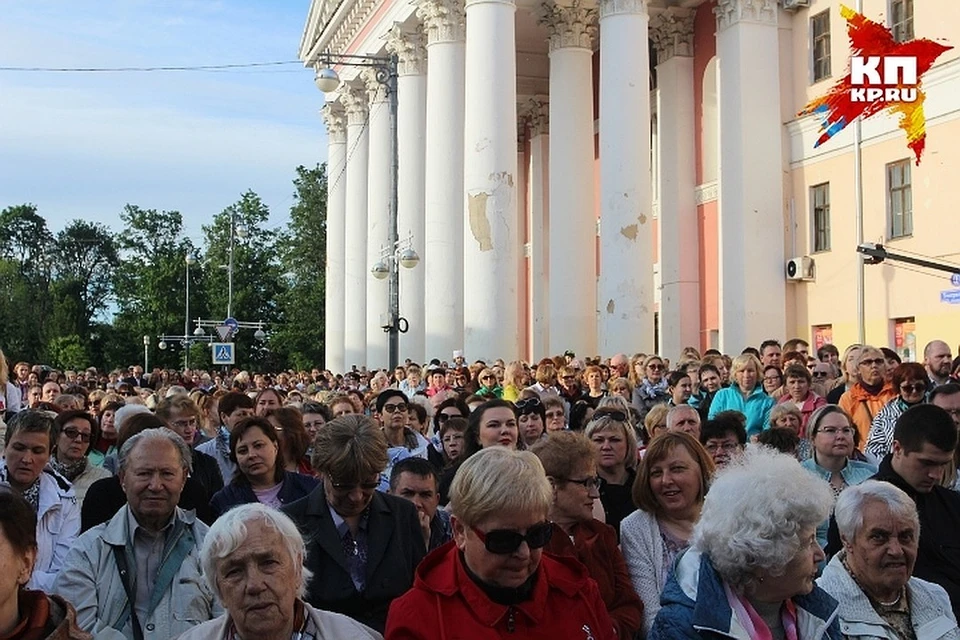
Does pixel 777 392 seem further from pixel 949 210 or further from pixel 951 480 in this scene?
pixel 949 210

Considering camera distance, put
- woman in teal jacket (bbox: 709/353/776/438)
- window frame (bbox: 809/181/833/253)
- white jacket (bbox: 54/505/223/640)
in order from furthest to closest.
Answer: window frame (bbox: 809/181/833/253) < woman in teal jacket (bbox: 709/353/776/438) < white jacket (bbox: 54/505/223/640)

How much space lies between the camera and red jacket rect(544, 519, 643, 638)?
17.3 ft

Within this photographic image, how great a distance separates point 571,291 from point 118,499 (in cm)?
2268

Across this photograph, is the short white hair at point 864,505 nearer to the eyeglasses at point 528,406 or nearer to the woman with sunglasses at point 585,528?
the woman with sunglasses at point 585,528

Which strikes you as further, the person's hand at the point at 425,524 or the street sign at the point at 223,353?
the street sign at the point at 223,353

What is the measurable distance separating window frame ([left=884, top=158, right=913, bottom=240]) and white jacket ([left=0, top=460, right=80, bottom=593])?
64.9ft

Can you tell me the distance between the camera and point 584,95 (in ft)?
97.6

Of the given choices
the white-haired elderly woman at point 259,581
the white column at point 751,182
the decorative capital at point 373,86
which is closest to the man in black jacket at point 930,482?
the white-haired elderly woman at point 259,581

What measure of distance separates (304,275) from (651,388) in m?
61.3

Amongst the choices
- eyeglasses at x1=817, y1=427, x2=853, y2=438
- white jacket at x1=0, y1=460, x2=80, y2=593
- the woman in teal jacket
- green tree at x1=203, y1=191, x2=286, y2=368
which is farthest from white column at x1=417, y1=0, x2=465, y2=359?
green tree at x1=203, y1=191, x2=286, y2=368

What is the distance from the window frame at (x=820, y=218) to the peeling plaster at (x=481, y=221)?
717 cm

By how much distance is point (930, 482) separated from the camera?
5988mm

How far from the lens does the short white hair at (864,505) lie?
4863mm

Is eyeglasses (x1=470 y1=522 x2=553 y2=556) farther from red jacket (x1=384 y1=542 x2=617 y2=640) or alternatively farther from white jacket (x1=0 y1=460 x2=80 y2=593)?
white jacket (x1=0 y1=460 x2=80 y2=593)
